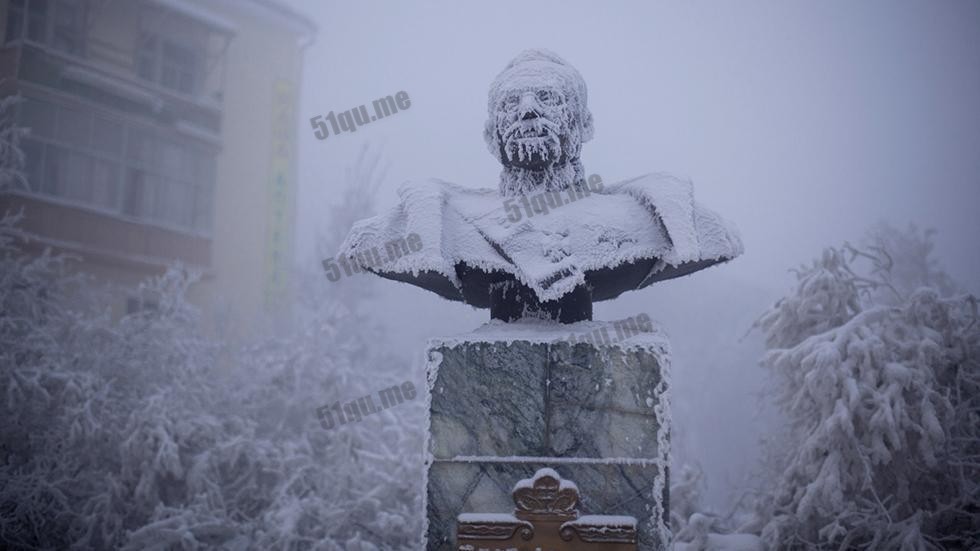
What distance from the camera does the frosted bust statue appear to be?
2775mm

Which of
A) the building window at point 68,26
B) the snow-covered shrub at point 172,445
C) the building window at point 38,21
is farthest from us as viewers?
the building window at point 68,26

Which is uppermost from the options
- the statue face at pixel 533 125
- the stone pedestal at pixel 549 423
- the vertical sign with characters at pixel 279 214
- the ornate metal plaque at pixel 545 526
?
the vertical sign with characters at pixel 279 214

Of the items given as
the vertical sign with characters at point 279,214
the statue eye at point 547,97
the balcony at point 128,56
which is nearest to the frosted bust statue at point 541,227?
the statue eye at point 547,97

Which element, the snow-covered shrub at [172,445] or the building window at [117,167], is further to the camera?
the building window at [117,167]

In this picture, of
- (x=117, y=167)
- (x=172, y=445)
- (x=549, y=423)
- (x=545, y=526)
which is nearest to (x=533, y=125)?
(x=549, y=423)

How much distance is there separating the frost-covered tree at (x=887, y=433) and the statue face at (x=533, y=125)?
10.5ft

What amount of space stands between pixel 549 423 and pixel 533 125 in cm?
110

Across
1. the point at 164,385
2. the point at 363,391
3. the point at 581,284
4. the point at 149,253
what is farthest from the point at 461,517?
the point at 149,253

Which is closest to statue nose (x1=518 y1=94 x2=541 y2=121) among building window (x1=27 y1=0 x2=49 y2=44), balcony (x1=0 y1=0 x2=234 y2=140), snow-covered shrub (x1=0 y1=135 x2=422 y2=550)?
snow-covered shrub (x1=0 y1=135 x2=422 y2=550)

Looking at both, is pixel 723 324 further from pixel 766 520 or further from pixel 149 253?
pixel 766 520

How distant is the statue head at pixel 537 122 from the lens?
2934 mm

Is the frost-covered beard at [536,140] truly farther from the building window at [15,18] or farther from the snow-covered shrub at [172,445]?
the building window at [15,18]

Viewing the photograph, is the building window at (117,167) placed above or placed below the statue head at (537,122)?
above

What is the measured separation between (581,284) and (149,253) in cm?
1125
